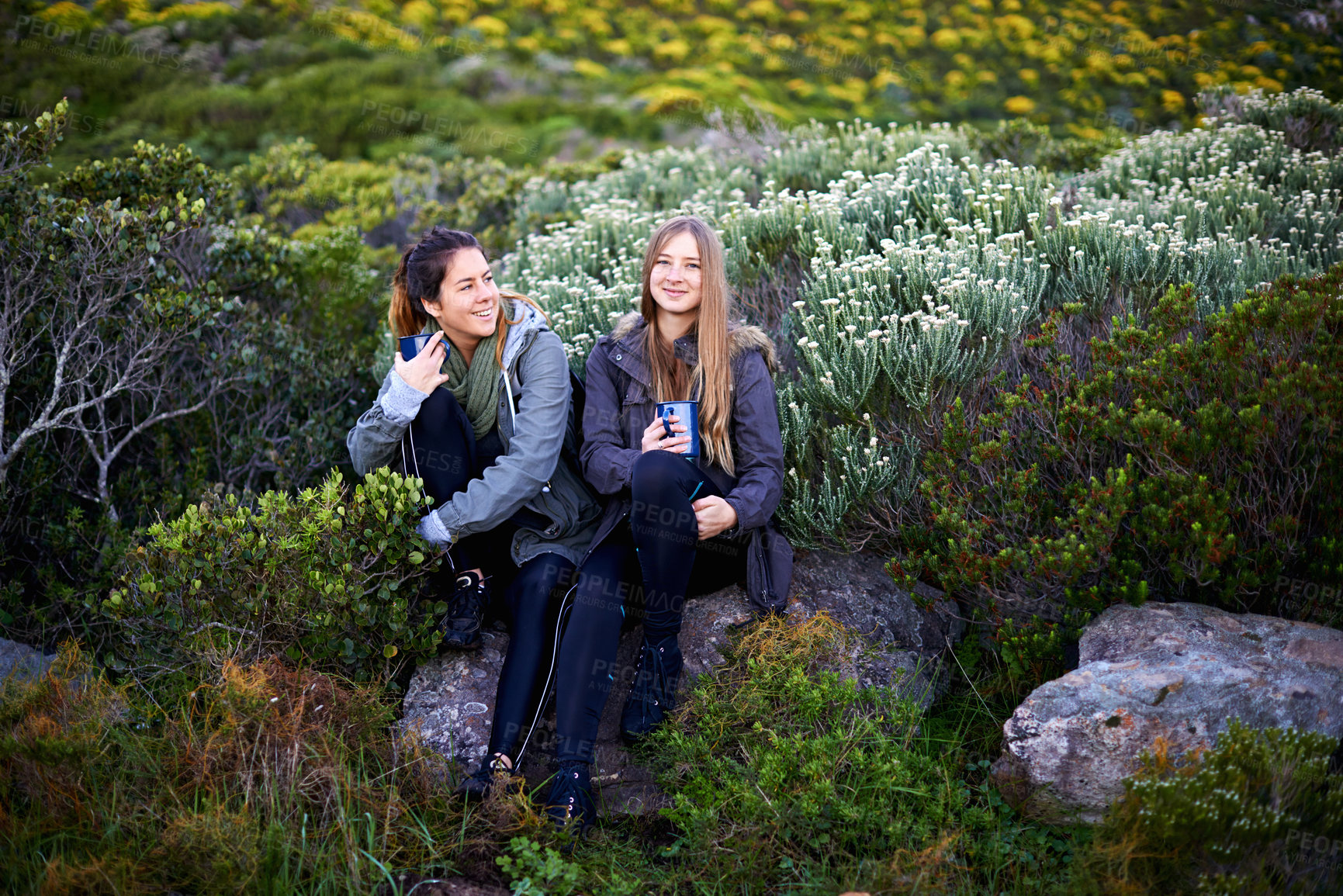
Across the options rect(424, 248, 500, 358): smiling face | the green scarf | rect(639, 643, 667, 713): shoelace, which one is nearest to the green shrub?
rect(639, 643, 667, 713): shoelace

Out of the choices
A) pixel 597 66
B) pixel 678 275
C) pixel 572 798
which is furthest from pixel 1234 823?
pixel 597 66

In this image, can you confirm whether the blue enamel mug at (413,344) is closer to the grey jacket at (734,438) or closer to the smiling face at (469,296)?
the smiling face at (469,296)

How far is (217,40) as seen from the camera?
47.3ft

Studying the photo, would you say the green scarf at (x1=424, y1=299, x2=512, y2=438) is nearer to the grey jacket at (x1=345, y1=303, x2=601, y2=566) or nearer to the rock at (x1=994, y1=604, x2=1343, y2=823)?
the grey jacket at (x1=345, y1=303, x2=601, y2=566)

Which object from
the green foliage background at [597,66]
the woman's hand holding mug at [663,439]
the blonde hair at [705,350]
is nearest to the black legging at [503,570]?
the woman's hand holding mug at [663,439]

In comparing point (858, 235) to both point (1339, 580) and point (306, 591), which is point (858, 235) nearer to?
point (1339, 580)

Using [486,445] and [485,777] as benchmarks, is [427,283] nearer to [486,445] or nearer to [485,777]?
[486,445]

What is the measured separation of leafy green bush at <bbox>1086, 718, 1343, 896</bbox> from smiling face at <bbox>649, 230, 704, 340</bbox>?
2.34 m

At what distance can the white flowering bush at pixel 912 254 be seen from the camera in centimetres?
400

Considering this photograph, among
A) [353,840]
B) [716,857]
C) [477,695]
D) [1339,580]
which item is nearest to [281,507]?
[477,695]

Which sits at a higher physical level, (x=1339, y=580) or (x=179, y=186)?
(x=179, y=186)

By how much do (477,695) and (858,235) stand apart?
3.26 m

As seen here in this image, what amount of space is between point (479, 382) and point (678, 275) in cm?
95

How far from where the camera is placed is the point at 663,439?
3.40 meters
